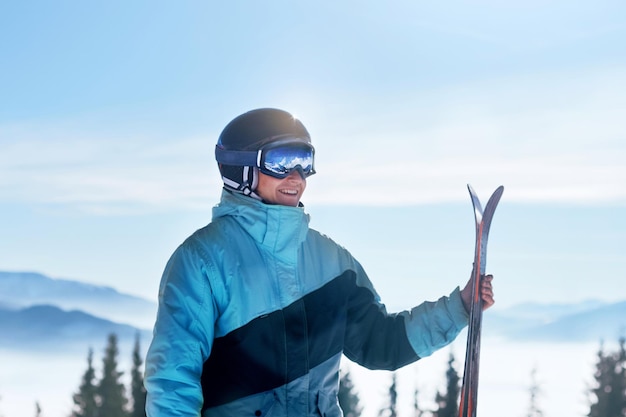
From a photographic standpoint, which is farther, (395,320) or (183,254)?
(395,320)

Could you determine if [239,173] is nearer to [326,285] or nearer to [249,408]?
[326,285]

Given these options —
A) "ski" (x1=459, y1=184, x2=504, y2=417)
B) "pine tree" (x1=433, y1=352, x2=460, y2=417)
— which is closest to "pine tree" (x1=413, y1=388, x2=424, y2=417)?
"pine tree" (x1=433, y1=352, x2=460, y2=417)

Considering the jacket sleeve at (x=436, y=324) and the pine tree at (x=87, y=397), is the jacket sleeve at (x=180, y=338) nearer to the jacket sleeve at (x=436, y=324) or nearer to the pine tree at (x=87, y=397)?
the jacket sleeve at (x=436, y=324)

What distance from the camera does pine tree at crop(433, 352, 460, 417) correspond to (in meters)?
43.1

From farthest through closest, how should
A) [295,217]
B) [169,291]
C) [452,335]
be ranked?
[452,335]
[295,217]
[169,291]

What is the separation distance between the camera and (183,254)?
185 inches

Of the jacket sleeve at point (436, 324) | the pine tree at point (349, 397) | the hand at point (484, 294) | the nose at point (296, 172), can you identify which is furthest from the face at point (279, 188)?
the pine tree at point (349, 397)

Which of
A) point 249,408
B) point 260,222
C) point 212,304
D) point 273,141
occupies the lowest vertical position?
point 249,408

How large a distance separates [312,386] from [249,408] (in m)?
0.36

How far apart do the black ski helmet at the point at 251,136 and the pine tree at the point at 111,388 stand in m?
52.1

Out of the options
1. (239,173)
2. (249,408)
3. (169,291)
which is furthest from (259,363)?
(239,173)

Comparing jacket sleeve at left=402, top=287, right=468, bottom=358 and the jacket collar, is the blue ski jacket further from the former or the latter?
jacket sleeve at left=402, top=287, right=468, bottom=358

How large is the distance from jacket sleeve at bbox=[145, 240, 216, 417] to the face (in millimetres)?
500

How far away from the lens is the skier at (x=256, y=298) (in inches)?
179
